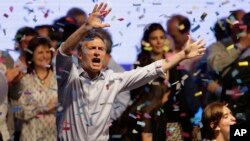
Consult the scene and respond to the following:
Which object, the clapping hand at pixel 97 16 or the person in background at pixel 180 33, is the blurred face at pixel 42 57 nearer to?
the person in background at pixel 180 33

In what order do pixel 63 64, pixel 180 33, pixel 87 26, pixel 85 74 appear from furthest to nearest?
pixel 180 33
pixel 85 74
pixel 63 64
pixel 87 26

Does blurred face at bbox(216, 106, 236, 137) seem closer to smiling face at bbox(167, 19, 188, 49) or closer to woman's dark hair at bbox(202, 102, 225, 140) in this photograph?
woman's dark hair at bbox(202, 102, 225, 140)

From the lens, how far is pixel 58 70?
8.38 meters

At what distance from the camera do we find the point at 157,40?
401 inches

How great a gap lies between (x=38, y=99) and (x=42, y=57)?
0.42 meters

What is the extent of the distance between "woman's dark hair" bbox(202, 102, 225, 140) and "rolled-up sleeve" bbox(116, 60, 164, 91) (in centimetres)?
45

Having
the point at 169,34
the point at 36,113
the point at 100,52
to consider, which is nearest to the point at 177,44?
the point at 169,34

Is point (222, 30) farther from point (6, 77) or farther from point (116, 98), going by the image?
point (6, 77)

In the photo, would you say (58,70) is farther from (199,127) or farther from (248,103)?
(248,103)

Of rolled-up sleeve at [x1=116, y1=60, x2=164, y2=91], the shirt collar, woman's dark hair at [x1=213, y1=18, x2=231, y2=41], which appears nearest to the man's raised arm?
the shirt collar

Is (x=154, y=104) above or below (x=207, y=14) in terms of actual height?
below

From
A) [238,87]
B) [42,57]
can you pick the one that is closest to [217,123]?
[238,87]

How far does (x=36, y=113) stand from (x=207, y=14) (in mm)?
1540

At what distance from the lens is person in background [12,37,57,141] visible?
978 centimetres
